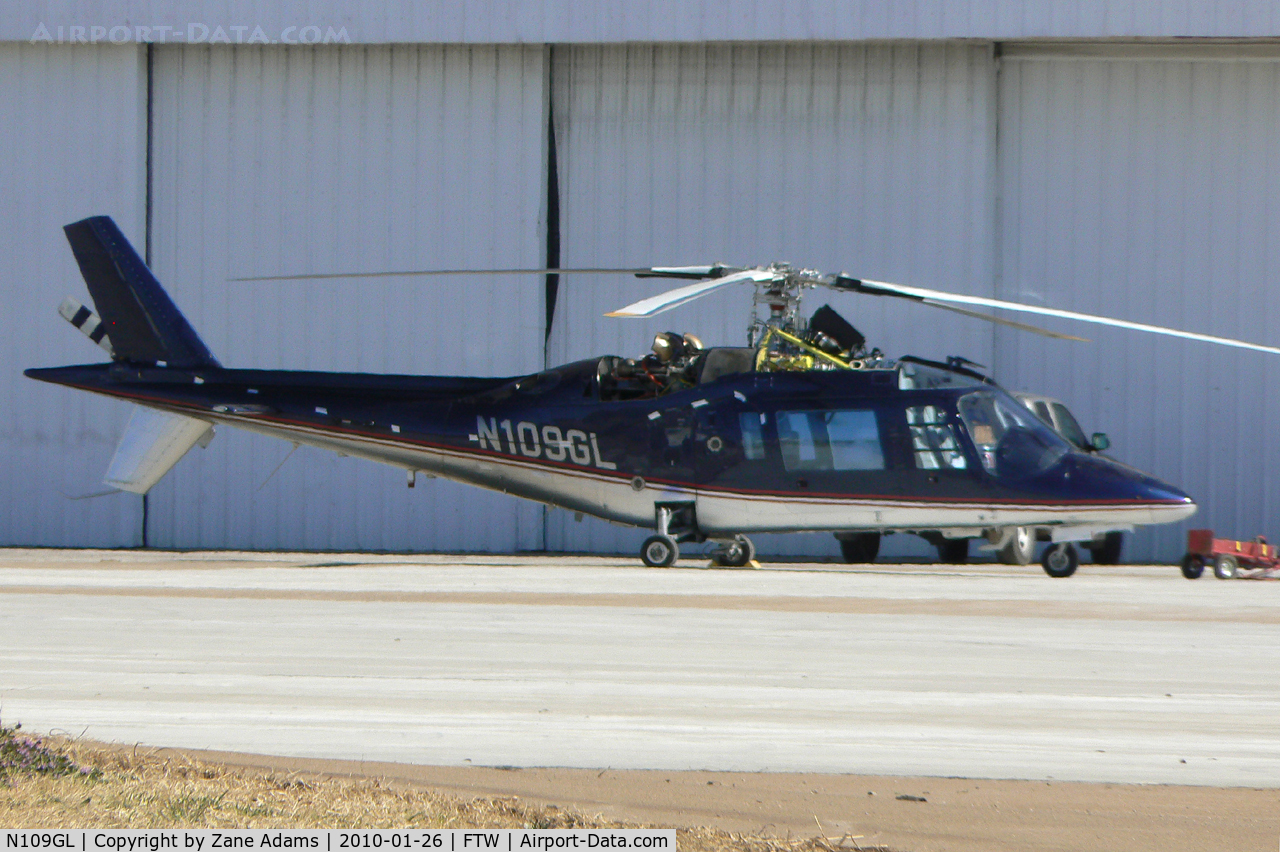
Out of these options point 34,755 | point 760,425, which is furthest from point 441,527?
point 34,755

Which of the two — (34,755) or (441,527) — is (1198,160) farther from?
(34,755)

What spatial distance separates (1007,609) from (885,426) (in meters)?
3.58

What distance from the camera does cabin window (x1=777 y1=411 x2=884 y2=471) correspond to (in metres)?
13.4

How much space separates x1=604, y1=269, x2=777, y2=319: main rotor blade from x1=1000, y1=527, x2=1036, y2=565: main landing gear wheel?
3924 mm

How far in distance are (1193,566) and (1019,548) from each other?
70.4 inches

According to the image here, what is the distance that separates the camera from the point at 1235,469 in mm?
19359

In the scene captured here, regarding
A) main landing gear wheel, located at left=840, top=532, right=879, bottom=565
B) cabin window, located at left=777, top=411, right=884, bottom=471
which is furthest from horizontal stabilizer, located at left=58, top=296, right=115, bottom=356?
main landing gear wheel, located at left=840, top=532, right=879, bottom=565

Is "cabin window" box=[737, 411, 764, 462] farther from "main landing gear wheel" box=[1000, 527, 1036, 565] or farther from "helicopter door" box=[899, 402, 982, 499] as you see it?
"main landing gear wheel" box=[1000, 527, 1036, 565]

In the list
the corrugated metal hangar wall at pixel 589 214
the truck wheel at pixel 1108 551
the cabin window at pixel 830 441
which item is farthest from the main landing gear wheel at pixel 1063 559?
the corrugated metal hangar wall at pixel 589 214

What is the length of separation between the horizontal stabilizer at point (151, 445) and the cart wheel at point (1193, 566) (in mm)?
10718

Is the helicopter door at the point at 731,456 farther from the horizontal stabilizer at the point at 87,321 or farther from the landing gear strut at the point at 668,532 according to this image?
the horizontal stabilizer at the point at 87,321

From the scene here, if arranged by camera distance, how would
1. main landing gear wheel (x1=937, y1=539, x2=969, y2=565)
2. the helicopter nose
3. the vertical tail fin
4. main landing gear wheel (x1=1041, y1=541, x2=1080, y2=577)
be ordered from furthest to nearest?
main landing gear wheel (x1=937, y1=539, x2=969, y2=565) < the vertical tail fin < main landing gear wheel (x1=1041, y1=541, x2=1080, y2=577) < the helicopter nose

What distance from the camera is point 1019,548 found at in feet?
47.3

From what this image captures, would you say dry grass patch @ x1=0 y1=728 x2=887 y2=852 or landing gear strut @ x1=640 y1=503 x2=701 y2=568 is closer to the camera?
dry grass patch @ x1=0 y1=728 x2=887 y2=852
